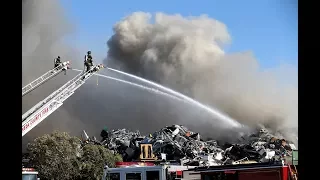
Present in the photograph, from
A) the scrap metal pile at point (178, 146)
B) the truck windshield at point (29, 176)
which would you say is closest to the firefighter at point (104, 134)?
the scrap metal pile at point (178, 146)

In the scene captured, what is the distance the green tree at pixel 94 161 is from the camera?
87.1 feet

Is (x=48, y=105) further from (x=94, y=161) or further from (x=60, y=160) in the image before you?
(x=94, y=161)

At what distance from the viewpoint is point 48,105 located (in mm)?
14609

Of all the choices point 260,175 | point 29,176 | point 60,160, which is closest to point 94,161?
point 60,160

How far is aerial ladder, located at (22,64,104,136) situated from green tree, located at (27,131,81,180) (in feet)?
28.0

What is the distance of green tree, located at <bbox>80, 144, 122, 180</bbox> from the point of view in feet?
87.1

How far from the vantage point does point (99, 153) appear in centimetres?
2845

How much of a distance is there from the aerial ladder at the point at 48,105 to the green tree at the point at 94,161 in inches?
400

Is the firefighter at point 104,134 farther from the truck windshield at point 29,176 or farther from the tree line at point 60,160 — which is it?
the truck windshield at point 29,176

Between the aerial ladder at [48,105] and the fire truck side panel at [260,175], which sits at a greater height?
the aerial ladder at [48,105]

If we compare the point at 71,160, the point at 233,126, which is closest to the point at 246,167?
the point at 71,160

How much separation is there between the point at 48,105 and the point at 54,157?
10944 mm
